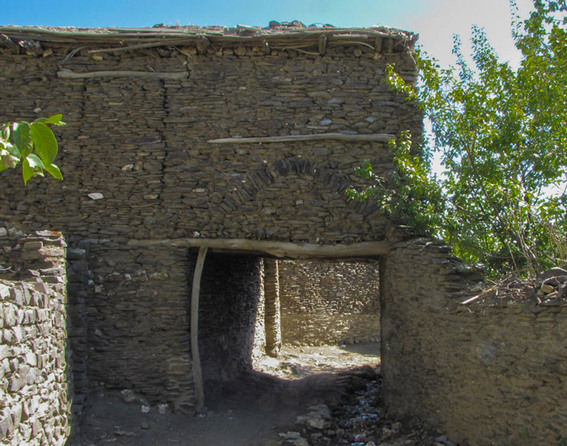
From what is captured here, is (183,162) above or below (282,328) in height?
above

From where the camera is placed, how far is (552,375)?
4.11 metres

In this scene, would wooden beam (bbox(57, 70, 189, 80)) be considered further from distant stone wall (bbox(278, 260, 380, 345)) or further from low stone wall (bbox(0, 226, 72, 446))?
distant stone wall (bbox(278, 260, 380, 345))

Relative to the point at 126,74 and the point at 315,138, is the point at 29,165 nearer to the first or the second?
the point at 315,138

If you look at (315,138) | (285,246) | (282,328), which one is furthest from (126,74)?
(282,328)

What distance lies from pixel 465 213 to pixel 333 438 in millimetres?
3327

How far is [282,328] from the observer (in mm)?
14148

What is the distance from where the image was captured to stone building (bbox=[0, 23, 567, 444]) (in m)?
6.96

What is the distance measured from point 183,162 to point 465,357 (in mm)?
4434

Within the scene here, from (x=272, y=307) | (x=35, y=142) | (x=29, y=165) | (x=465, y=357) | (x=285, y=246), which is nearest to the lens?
(x=35, y=142)

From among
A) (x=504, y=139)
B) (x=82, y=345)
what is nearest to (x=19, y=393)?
(x=82, y=345)

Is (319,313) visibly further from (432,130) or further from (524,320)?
(524,320)

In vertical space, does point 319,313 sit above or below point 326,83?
below

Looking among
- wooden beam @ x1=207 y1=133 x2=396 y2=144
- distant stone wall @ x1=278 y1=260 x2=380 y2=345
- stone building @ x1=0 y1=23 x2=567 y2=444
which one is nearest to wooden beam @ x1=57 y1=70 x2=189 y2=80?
stone building @ x1=0 y1=23 x2=567 y2=444

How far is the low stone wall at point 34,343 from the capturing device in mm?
3973
